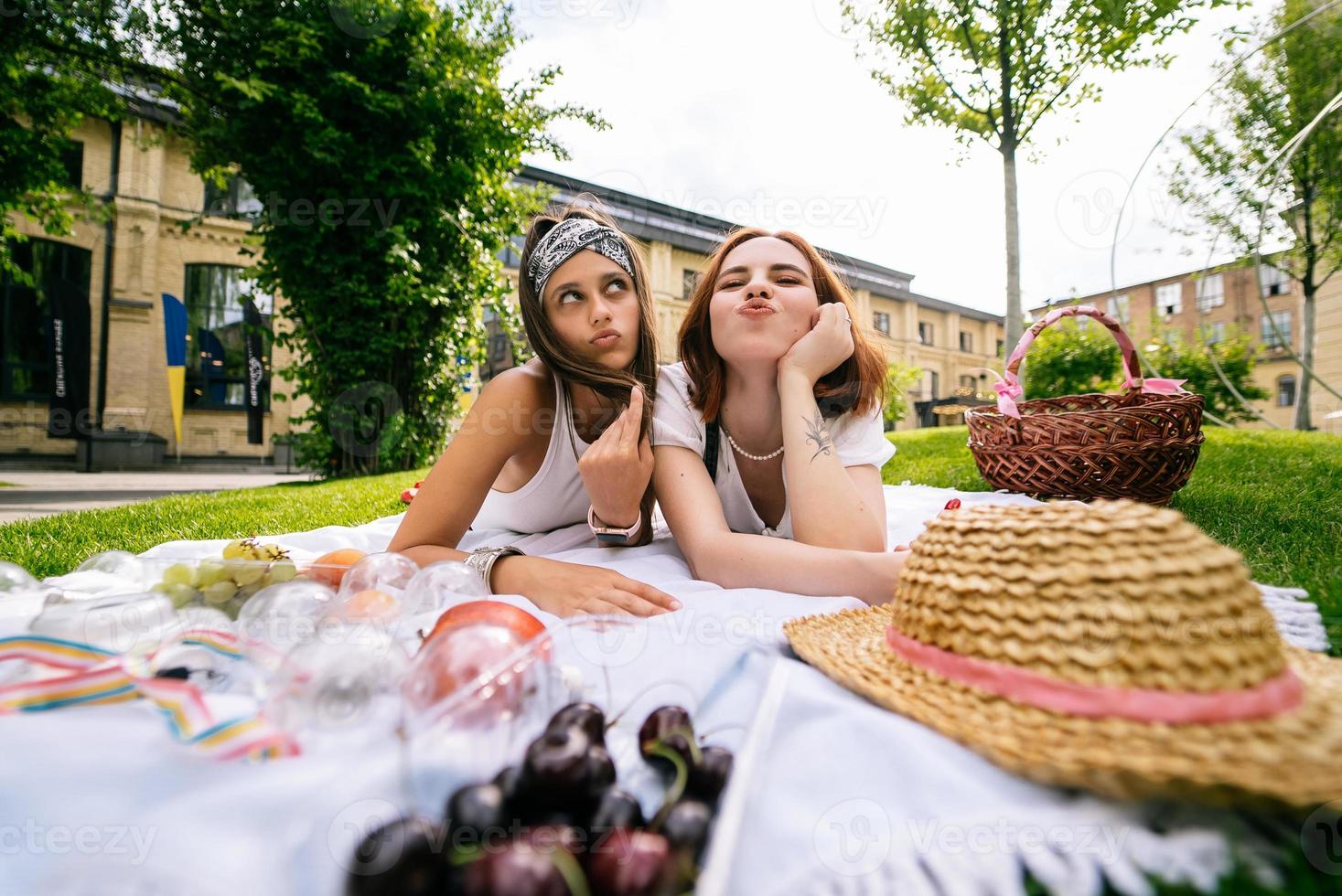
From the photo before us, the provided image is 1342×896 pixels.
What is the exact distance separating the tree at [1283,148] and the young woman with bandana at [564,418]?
4.17 metres

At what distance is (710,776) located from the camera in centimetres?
79

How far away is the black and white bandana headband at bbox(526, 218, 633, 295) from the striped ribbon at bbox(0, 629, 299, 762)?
160 centimetres

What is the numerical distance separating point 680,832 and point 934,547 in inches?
23.6

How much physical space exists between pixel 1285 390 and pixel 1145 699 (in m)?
38.9

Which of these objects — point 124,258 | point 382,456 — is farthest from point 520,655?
point 124,258

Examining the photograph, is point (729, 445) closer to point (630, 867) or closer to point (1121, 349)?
point (1121, 349)

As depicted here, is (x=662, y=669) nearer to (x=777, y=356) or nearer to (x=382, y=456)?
(x=777, y=356)

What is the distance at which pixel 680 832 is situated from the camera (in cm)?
68

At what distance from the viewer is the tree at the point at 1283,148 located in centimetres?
493

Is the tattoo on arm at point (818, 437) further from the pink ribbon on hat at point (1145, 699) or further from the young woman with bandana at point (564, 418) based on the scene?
the pink ribbon on hat at point (1145, 699)

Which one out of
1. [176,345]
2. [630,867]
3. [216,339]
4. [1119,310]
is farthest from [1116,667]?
[216,339]

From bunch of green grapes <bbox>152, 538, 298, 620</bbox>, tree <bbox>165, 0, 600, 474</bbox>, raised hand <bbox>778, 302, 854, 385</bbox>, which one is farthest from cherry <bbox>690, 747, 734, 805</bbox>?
tree <bbox>165, 0, 600, 474</bbox>

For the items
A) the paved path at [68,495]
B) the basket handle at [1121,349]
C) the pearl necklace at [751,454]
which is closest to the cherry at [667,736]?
the pearl necklace at [751,454]

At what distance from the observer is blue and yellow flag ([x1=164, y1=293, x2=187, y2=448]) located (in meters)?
15.3
